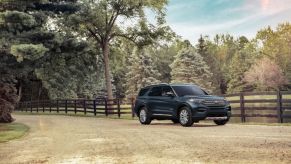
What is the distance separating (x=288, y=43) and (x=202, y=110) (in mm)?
62654

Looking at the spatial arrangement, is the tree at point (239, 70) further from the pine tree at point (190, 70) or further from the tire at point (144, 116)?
the tire at point (144, 116)

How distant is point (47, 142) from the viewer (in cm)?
1436

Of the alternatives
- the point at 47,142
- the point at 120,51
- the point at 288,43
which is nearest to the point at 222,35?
the point at 288,43

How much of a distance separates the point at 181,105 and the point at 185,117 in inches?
23.3

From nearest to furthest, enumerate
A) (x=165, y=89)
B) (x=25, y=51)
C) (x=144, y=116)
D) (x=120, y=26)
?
(x=25, y=51) → (x=165, y=89) → (x=144, y=116) → (x=120, y=26)

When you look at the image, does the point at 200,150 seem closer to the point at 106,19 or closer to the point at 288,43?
the point at 106,19

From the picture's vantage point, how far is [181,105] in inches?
793

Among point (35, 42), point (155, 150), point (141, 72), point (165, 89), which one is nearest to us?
point (155, 150)

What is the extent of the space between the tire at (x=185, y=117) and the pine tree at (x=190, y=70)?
5991 centimetres

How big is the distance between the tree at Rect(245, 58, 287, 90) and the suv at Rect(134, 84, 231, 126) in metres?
54.4

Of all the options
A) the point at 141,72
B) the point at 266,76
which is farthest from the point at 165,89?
the point at 141,72

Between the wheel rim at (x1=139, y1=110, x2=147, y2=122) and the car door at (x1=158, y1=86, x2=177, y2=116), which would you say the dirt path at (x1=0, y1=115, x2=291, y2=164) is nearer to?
the car door at (x1=158, y1=86, x2=177, y2=116)

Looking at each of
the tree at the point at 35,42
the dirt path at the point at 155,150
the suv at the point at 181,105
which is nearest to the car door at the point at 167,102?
the suv at the point at 181,105

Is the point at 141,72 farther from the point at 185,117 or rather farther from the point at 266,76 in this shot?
the point at 185,117
